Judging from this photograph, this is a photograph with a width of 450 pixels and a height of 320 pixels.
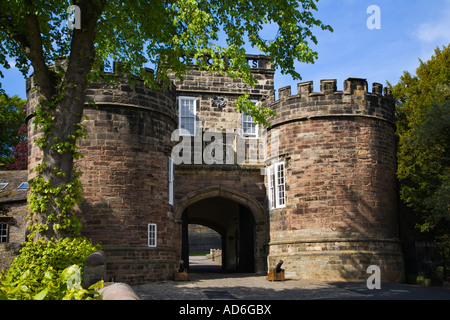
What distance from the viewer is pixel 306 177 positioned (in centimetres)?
2002

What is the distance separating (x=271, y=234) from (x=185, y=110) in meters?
6.79

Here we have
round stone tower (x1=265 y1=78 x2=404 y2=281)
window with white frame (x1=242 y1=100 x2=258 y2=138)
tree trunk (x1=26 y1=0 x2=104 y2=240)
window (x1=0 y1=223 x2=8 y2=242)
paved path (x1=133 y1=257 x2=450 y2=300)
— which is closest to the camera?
tree trunk (x1=26 y1=0 x2=104 y2=240)

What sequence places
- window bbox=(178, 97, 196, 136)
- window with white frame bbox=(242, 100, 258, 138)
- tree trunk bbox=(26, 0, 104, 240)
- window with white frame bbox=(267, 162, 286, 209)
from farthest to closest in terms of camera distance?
window with white frame bbox=(242, 100, 258, 138)
window bbox=(178, 97, 196, 136)
window with white frame bbox=(267, 162, 286, 209)
tree trunk bbox=(26, 0, 104, 240)

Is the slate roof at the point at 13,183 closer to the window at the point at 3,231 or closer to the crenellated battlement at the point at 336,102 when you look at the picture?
the window at the point at 3,231

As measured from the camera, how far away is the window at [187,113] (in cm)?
2242

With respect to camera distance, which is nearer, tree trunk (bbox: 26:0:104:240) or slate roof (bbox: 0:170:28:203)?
tree trunk (bbox: 26:0:104:240)

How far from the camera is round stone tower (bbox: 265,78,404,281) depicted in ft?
62.6

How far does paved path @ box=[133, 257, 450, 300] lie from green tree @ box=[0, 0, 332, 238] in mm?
3852

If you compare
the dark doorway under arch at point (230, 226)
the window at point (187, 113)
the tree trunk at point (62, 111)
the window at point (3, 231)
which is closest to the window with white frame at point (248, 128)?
the window at point (187, 113)

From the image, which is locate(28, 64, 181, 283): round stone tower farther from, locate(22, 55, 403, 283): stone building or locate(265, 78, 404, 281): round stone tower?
locate(265, 78, 404, 281): round stone tower

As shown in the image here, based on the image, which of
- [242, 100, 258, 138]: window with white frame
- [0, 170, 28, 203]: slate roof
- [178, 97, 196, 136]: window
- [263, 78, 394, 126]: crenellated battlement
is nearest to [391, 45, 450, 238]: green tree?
[263, 78, 394, 126]: crenellated battlement
